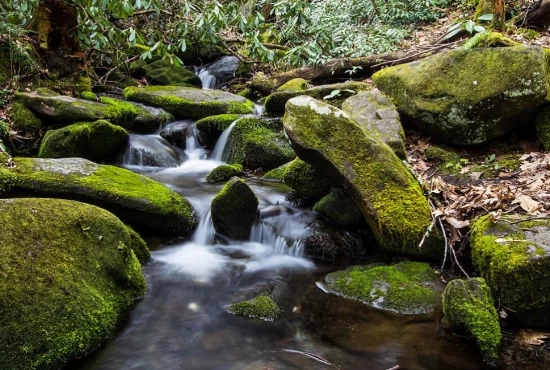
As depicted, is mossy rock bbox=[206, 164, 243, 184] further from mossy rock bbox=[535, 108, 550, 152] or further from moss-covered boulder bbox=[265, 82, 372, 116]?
mossy rock bbox=[535, 108, 550, 152]

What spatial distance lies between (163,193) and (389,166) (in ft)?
9.52

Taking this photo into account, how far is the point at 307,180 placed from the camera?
5.86 metres

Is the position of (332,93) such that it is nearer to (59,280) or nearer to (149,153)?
(149,153)

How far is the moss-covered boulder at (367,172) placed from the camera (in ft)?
14.5

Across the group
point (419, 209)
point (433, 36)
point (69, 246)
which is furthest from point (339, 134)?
point (433, 36)

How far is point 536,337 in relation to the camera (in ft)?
11.1

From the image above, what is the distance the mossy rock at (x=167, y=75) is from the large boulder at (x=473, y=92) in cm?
766

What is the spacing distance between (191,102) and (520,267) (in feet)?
25.9

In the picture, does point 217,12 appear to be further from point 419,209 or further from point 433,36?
point 433,36

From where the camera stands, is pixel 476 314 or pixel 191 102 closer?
pixel 476 314

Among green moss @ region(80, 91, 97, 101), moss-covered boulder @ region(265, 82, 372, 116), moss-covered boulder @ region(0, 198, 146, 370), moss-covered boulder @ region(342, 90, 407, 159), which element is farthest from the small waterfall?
moss-covered boulder @ region(0, 198, 146, 370)

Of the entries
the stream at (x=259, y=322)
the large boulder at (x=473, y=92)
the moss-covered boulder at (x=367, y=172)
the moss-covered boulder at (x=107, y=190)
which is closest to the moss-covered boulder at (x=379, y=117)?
the large boulder at (x=473, y=92)

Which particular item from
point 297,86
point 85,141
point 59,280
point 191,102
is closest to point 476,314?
point 59,280

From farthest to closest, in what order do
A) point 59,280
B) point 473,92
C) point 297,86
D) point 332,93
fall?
point 297,86, point 332,93, point 473,92, point 59,280
